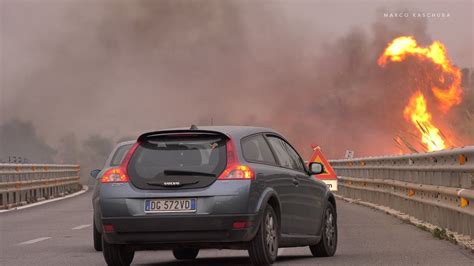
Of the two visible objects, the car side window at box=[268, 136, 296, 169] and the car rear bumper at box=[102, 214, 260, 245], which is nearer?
the car rear bumper at box=[102, 214, 260, 245]

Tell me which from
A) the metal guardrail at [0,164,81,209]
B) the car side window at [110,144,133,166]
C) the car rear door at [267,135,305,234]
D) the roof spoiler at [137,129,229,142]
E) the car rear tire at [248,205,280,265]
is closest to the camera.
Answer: the car rear tire at [248,205,280,265]

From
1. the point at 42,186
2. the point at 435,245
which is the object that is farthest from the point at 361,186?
the point at 435,245

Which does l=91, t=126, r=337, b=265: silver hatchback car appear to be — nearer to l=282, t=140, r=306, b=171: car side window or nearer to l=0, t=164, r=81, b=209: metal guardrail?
l=282, t=140, r=306, b=171: car side window

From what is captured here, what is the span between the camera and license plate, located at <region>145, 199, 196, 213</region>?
410 inches

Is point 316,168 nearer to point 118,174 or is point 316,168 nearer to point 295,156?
point 295,156

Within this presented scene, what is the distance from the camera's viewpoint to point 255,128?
11.7 m

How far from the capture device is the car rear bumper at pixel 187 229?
34.1 ft

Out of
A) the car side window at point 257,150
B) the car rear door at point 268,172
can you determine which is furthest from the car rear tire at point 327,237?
the car side window at point 257,150

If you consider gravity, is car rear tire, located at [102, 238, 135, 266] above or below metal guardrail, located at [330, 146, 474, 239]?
below

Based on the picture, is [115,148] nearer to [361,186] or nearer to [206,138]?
[206,138]

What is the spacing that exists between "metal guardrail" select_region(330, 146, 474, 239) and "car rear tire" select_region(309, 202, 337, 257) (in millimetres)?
1620

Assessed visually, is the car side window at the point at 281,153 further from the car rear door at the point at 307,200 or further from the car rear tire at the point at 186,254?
the car rear tire at the point at 186,254

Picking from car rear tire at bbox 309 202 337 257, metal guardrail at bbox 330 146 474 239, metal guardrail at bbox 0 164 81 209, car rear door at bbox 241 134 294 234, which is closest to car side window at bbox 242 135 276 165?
car rear door at bbox 241 134 294 234

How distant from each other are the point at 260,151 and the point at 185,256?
5.89ft
